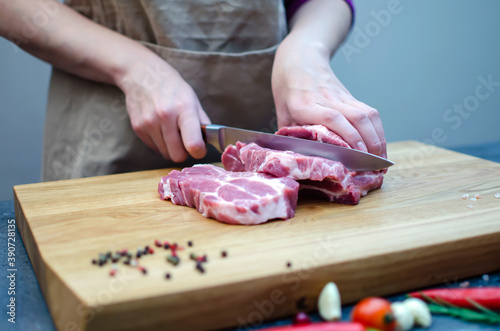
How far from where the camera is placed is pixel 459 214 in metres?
1.88

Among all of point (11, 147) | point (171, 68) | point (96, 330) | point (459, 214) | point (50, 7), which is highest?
point (50, 7)

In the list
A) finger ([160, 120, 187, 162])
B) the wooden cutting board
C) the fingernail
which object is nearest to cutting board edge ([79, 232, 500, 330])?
the wooden cutting board

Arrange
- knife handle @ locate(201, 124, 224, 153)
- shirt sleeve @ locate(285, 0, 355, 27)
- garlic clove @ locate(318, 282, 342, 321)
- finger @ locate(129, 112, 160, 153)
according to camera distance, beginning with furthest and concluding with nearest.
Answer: shirt sleeve @ locate(285, 0, 355, 27)
finger @ locate(129, 112, 160, 153)
knife handle @ locate(201, 124, 224, 153)
garlic clove @ locate(318, 282, 342, 321)

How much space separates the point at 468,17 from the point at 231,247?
5707 mm

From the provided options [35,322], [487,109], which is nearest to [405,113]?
[487,109]

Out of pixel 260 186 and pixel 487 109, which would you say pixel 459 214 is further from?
pixel 487 109

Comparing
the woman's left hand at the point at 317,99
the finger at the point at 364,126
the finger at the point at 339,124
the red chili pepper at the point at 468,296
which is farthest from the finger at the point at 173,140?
the red chili pepper at the point at 468,296

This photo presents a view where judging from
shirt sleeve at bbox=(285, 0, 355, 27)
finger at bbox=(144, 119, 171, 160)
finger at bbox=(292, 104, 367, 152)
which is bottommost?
finger at bbox=(144, 119, 171, 160)

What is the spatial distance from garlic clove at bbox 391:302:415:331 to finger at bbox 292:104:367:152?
0.98 metres

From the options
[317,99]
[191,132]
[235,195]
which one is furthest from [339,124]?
[191,132]

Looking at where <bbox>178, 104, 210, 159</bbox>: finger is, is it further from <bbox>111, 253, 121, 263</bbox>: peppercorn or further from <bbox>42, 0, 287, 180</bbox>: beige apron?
<bbox>111, 253, 121, 263</bbox>: peppercorn

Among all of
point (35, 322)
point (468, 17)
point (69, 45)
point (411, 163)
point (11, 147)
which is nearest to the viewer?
point (35, 322)

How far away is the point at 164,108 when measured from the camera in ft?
7.93

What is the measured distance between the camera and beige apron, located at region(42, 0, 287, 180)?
8.72ft
